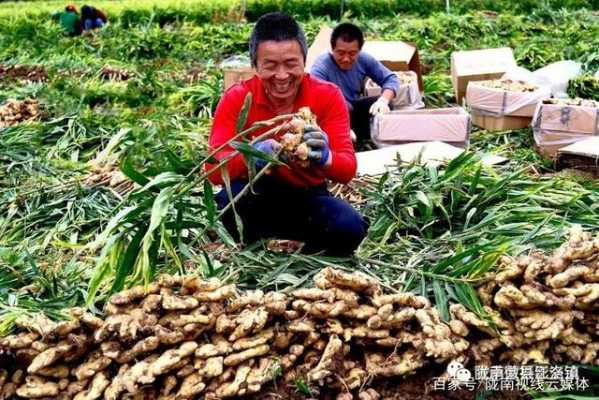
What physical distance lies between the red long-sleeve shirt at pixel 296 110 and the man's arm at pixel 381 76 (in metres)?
2.20

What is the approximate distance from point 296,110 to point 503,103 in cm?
267

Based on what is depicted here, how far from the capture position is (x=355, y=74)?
204 inches

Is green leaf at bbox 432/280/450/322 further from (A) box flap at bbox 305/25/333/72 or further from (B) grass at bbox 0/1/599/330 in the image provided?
(A) box flap at bbox 305/25/333/72

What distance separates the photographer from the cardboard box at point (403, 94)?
5355mm

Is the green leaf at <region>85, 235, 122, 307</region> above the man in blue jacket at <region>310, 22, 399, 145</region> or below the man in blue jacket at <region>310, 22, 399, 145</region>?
below

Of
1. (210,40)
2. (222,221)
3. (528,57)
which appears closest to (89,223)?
(222,221)

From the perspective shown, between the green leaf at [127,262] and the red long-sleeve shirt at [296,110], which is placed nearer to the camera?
the green leaf at [127,262]

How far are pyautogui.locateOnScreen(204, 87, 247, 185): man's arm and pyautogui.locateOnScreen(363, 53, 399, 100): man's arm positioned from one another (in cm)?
233

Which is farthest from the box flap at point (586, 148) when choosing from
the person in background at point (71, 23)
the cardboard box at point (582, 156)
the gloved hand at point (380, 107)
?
the person in background at point (71, 23)

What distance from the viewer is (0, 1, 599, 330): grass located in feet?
8.39

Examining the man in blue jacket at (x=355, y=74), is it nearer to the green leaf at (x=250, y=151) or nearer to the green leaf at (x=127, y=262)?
the green leaf at (x=250, y=151)

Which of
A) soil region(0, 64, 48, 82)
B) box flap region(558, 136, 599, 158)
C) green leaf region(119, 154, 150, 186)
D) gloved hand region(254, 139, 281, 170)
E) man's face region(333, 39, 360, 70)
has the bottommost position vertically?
box flap region(558, 136, 599, 158)

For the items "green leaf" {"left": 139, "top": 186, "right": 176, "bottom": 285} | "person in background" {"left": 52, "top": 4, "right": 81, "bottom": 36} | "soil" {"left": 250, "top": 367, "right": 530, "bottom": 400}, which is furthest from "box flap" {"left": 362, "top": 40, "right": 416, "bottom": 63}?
"person in background" {"left": 52, "top": 4, "right": 81, "bottom": 36}

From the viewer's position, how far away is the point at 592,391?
88.4 inches
